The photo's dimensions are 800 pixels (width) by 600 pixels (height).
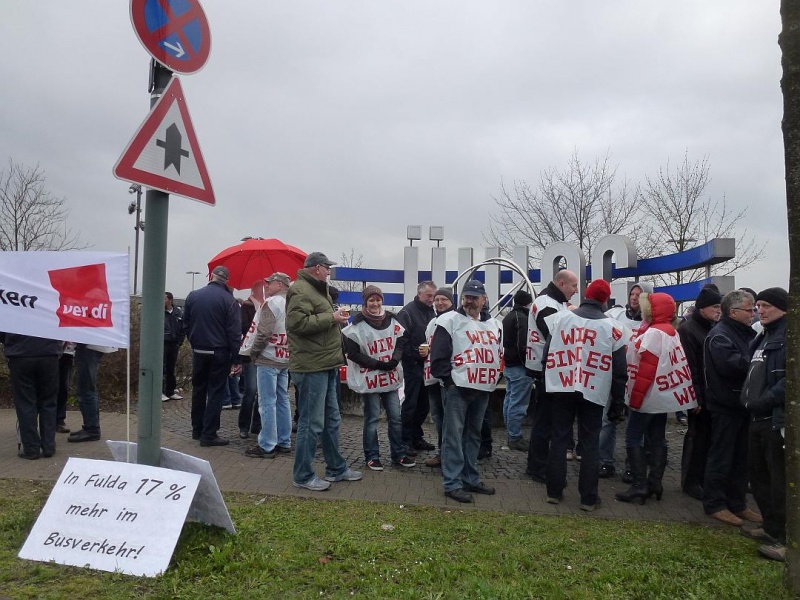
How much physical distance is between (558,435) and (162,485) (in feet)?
10.3

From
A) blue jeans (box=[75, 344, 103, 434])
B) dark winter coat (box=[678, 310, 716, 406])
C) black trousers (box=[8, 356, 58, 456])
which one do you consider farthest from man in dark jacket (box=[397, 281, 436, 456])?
black trousers (box=[8, 356, 58, 456])

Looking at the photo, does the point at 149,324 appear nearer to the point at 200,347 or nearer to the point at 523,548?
the point at 523,548

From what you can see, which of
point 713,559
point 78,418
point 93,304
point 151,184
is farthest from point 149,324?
point 78,418

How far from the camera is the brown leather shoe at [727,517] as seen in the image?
15.8ft

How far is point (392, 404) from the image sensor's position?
6.23 m

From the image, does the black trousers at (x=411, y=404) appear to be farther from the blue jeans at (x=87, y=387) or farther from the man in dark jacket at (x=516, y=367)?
the blue jeans at (x=87, y=387)

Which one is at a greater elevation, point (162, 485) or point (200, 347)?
point (200, 347)

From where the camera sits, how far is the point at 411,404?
277 inches

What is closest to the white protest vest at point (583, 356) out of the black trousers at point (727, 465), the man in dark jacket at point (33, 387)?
the black trousers at point (727, 465)

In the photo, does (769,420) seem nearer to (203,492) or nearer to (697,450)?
(697,450)

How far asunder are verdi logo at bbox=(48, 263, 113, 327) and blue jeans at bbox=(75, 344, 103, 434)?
97.0 inches

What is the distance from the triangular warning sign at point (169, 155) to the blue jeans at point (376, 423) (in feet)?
9.67

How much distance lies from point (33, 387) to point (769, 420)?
6550mm

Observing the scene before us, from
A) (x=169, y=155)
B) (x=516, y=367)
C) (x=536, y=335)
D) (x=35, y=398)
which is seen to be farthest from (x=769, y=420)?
(x=35, y=398)
